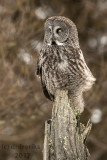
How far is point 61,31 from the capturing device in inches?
204

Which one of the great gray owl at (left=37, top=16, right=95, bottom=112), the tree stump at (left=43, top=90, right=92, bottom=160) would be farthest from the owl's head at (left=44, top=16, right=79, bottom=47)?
the tree stump at (left=43, top=90, right=92, bottom=160)

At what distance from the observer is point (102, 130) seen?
420 inches

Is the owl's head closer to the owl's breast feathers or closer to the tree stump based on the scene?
the owl's breast feathers

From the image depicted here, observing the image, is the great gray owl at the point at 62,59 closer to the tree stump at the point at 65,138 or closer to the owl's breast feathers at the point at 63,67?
the owl's breast feathers at the point at 63,67

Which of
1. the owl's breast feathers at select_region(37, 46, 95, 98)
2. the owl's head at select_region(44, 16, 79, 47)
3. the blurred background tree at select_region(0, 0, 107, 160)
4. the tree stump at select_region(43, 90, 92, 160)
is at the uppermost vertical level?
the blurred background tree at select_region(0, 0, 107, 160)

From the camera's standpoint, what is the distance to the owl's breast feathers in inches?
197

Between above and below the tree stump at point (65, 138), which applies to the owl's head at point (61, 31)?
above

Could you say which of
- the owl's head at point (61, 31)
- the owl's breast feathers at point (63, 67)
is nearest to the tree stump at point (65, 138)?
the owl's breast feathers at point (63, 67)

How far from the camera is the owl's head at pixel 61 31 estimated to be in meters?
5.07

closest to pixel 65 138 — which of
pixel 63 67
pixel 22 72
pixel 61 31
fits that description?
pixel 63 67

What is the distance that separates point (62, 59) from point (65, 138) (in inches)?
60.0

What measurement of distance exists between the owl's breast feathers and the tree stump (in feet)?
4.08

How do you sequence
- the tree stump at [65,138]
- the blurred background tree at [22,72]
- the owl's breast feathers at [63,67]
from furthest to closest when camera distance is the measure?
the blurred background tree at [22,72] < the owl's breast feathers at [63,67] < the tree stump at [65,138]

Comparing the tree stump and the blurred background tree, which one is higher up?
the blurred background tree
